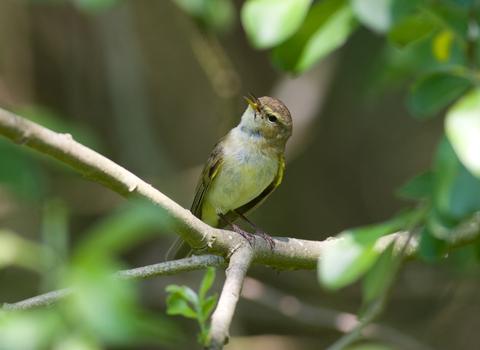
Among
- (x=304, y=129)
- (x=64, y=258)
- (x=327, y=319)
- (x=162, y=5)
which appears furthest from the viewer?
(x=162, y=5)

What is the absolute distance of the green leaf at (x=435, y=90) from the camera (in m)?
1.76

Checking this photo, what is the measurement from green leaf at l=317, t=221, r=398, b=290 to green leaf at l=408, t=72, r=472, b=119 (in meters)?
0.59

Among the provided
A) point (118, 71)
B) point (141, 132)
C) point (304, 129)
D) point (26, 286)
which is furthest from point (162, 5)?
point (26, 286)

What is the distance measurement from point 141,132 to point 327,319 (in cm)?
311

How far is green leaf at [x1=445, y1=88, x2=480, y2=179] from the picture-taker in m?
1.23

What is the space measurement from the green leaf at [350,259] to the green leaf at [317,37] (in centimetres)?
92

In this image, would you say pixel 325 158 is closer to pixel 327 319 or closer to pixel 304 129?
pixel 304 129

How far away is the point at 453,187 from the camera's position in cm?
149

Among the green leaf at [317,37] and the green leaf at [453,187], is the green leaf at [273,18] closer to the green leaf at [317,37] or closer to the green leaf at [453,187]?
the green leaf at [317,37]

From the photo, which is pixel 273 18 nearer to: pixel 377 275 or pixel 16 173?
pixel 377 275

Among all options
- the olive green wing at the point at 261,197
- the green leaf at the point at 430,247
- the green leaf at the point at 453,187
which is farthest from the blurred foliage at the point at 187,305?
the olive green wing at the point at 261,197

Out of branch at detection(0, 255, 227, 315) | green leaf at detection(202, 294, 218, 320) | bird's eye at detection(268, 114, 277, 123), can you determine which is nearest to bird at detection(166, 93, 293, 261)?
bird's eye at detection(268, 114, 277, 123)

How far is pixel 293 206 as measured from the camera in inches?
272

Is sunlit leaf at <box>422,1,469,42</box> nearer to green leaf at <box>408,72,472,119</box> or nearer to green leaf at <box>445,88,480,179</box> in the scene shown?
green leaf at <box>408,72,472,119</box>
